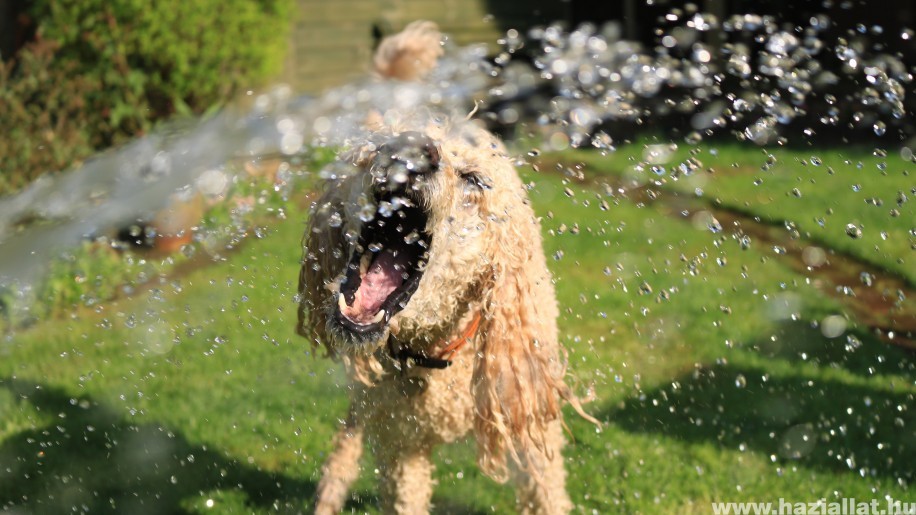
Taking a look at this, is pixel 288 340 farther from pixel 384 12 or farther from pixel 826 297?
pixel 384 12

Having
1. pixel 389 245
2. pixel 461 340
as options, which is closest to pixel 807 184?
pixel 461 340

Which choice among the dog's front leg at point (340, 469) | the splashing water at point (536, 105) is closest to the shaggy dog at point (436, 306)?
the dog's front leg at point (340, 469)

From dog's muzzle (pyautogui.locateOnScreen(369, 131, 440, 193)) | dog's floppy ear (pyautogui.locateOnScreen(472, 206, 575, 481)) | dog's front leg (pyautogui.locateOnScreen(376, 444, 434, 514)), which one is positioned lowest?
dog's front leg (pyautogui.locateOnScreen(376, 444, 434, 514))

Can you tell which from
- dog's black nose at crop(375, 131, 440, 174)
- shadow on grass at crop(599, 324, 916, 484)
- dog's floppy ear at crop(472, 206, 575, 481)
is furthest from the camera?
shadow on grass at crop(599, 324, 916, 484)

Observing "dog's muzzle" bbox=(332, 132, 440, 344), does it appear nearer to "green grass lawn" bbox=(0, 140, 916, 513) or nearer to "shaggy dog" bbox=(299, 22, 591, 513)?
"shaggy dog" bbox=(299, 22, 591, 513)

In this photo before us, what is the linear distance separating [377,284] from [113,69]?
5751 millimetres

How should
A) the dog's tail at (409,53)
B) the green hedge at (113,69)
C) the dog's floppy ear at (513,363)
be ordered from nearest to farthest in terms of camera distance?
the dog's floppy ear at (513,363) → the dog's tail at (409,53) → the green hedge at (113,69)

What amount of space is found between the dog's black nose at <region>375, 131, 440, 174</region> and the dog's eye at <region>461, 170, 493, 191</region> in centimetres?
17

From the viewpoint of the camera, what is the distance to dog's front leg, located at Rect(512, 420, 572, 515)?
298 centimetres

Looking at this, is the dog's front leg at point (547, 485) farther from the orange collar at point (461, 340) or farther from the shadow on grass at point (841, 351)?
the shadow on grass at point (841, 351)

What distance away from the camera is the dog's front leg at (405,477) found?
2938 mm

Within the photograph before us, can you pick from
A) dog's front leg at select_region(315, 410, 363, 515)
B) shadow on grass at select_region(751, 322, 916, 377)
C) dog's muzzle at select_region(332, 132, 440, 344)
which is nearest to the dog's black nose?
dog's muzzle at select_region(332, 132, 440, 344)

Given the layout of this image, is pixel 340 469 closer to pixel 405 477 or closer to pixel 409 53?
pixel 405 477

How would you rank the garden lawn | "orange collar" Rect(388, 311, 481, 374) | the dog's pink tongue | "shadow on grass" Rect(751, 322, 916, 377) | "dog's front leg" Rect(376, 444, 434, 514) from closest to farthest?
the dog's pink tongue < "orange collar" Rect(388, 311, 481, 374) < "dog's front leg" Rect(376, 444, 434, 514) < "shadow on grass" Rect(751, 322, 916, 377) < the garden lawn
